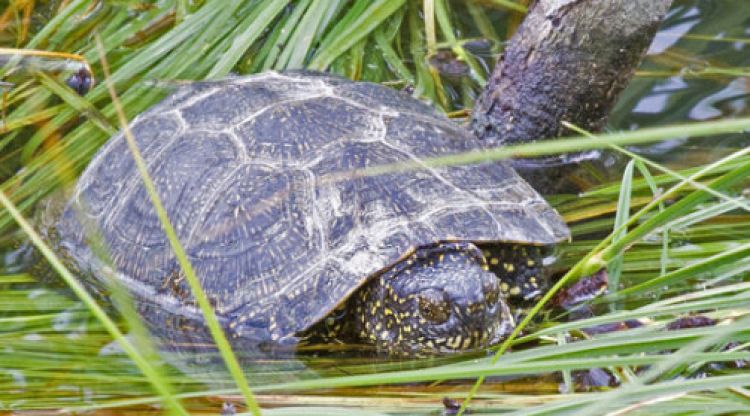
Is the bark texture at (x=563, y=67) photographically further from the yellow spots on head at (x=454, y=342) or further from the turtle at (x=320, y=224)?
the yellow spots on head at (x=454, y=342)

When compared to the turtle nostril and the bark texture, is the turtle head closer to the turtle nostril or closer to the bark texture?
the turtle nostril

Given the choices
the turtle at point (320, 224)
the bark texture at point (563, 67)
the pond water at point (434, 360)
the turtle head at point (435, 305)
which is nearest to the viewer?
the pond water at point (434, 360)

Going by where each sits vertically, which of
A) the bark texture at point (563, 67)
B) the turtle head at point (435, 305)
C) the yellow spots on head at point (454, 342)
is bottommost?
the yellow spots on head at point (454, 342)

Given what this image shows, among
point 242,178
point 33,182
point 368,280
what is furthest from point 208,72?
point 368,280

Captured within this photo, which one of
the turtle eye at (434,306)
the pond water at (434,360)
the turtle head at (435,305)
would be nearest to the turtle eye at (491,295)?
Answer: the turtle head at (435,305)

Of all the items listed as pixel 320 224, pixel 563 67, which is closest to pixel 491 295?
pixel 320 224

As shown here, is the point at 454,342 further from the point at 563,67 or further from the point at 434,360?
the point at 563,67
